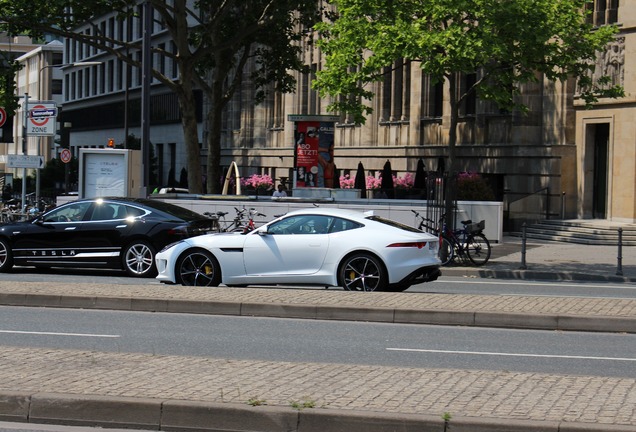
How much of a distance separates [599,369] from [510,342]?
201 centimetres

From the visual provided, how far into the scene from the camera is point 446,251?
2481 cm

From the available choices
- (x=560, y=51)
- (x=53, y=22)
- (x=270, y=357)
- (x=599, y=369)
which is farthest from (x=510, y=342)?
(x=53, y=22)

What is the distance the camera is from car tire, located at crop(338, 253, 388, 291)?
17.4 metres

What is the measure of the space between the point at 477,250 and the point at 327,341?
13.0m

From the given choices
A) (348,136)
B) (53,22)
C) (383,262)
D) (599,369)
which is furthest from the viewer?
(348,136)

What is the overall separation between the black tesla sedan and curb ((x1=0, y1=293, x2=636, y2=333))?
5.29 meters

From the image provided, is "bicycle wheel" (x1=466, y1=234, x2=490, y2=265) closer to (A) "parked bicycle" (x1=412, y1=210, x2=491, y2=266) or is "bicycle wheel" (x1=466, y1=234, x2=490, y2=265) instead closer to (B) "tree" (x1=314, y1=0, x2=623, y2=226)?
(A) "parked bicycle" (x1=412, y1=210, x2=491, y2=266)

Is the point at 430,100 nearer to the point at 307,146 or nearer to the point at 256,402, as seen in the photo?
the point at 307,146

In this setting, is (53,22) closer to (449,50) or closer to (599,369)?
(449,50)

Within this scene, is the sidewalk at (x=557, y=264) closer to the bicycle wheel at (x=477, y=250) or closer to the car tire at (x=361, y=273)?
the bicycle wheel at (x=477, y=250)

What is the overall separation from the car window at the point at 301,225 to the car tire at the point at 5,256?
261 inches

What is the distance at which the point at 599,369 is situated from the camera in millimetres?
10852

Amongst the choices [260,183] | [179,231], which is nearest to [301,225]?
[179,231]

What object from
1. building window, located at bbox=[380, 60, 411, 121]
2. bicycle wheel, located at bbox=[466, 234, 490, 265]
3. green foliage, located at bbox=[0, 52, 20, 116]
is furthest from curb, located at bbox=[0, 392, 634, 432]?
building window, located at bbox=[380, 60, 411, 121]
